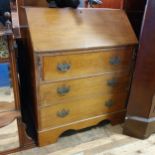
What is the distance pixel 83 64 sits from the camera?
1.39 metres

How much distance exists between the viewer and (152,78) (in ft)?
4.85

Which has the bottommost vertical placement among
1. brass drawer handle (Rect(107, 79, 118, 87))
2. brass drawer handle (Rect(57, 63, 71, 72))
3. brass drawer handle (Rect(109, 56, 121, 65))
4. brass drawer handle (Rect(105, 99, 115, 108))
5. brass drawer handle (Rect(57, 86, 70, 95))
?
brass drawer handle (Rect(105, 99, 115, 108))

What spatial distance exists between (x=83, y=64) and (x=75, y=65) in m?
0.06

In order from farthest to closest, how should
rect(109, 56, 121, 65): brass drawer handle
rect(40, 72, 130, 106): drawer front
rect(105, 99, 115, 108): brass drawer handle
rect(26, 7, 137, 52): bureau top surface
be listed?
1. rect(105, 99, 115, 108): brass drawer handle
2. rect(109, 56, 121, 65): brass drawer handle
3. rect(40, 72, 130, 106): drawer front
4. rect(26, 7, 137, 52): bureau top surface

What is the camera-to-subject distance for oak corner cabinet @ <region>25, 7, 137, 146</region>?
4.22ft

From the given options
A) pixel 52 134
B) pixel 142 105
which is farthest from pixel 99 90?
pixel 52 134

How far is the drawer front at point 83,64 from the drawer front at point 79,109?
0.78 ft

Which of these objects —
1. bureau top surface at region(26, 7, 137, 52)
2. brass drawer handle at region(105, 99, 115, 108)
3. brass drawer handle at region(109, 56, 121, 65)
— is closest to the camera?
bureau top surface at region(26, 7, 137, 52)

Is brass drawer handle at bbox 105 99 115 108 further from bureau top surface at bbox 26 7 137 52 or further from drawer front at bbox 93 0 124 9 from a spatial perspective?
drawer front at bbox 93 0 124 9

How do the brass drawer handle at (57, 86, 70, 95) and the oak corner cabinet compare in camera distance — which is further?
the brass drawer handle at (57, 86, 70, 95)

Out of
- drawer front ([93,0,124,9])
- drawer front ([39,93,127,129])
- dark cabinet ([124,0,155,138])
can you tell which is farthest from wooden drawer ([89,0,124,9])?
drawer front ([39,93,127,129])

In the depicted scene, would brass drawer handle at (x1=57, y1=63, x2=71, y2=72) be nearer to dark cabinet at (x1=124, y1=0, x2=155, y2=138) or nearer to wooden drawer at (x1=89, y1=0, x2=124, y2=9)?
dark cabinet at (x1=124, y1=0, x2=155, y2=138)

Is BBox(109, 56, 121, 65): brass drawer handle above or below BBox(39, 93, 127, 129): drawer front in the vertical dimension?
above

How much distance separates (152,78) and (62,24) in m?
0.76
